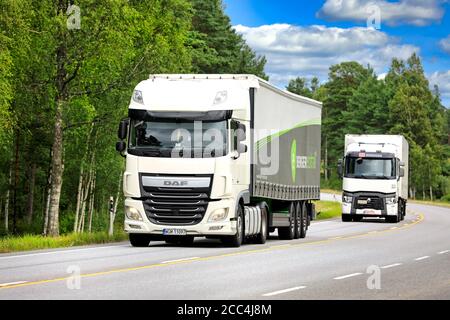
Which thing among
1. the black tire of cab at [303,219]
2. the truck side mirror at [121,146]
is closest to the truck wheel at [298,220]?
the black tire of cab at [303,219]

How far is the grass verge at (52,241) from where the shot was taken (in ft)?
78.6

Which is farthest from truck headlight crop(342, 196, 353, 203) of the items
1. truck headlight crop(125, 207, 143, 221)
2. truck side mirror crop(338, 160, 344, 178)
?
truck headlight crop(125, 207, 143, 221)

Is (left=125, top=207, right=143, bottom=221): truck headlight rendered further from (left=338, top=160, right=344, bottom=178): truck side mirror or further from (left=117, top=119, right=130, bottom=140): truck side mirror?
(left=338, top=160, right=344, bottom=178): truck side mirror

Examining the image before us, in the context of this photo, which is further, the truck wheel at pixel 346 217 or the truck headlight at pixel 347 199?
the truck wheel at pixel 346 217

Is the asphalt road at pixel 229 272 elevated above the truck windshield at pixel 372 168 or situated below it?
below

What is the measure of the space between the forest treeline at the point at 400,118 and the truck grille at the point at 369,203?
68.2 meters

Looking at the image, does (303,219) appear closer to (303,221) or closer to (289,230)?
(303,221)

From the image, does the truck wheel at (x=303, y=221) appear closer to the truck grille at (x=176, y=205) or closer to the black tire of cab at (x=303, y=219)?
the black tire of cab at (x=303, y=219)

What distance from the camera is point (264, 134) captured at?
2653 centimetres

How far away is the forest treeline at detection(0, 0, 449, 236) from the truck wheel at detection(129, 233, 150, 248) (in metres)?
7.69

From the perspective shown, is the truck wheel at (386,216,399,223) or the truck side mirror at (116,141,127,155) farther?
the truck wheel at (386,216,399,223)

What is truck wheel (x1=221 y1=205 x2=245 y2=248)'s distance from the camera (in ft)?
80.7

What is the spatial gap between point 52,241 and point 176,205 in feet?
10.6

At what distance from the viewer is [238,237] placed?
24.7 metres
